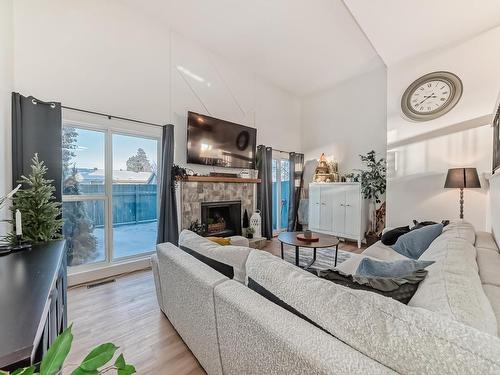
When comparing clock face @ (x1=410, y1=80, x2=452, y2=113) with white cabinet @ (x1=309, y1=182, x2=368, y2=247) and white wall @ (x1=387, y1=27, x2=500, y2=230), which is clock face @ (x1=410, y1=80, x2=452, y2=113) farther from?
white cabinet @ (x1=309, y1=182, x2=368, y2=247)

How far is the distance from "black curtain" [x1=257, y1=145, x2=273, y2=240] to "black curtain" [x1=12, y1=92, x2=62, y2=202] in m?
3.23

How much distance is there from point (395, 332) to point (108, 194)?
132 inches

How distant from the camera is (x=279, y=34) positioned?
3.47 meters

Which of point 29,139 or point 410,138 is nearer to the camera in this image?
point 29,139

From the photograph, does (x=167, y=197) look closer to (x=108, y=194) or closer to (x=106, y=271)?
(x=108, y=194)

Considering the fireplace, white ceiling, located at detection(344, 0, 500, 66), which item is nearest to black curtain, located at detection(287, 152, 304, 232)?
the fireplace

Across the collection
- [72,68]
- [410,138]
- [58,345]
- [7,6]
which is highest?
[7,6]

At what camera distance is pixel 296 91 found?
556 centimetres

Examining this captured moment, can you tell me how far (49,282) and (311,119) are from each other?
5677mm

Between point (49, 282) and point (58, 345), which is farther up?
point (58, 345)

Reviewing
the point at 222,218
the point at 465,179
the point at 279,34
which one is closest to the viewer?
the point at 465,179

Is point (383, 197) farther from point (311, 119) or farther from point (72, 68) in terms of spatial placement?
point (72, 68)

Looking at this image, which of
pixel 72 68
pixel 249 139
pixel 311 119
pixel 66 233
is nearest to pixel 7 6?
pixel 72 68

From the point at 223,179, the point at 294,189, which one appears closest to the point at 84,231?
the point at 223,179
